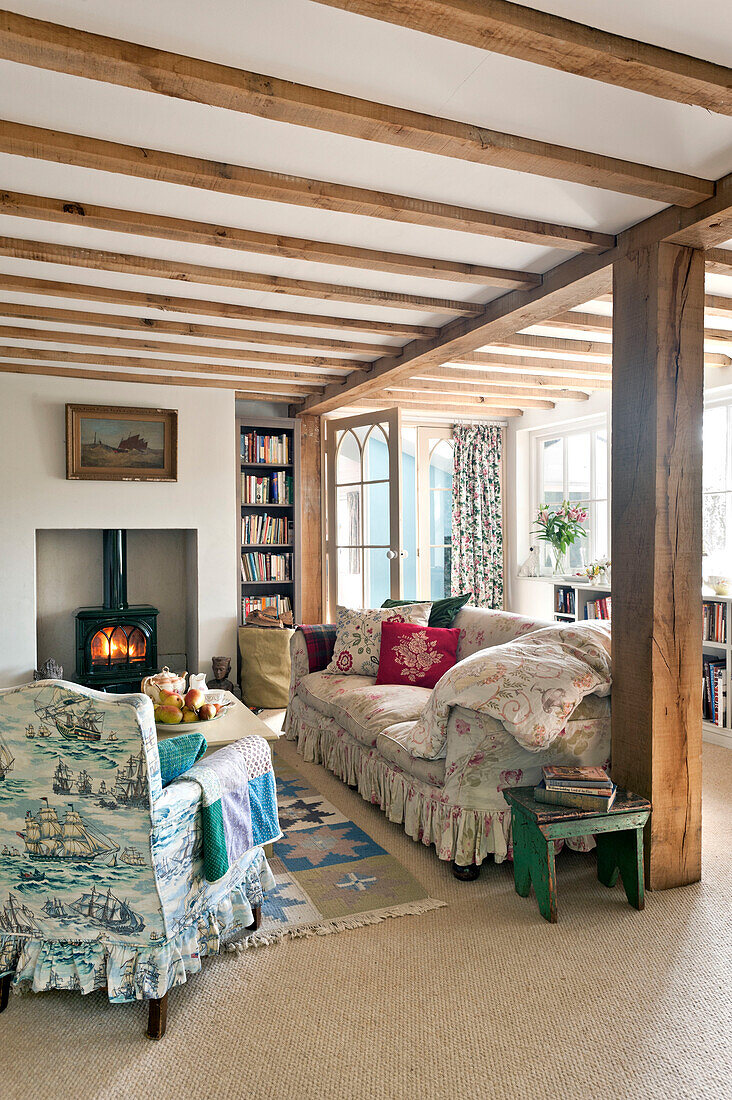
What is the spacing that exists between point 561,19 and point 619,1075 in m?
2.45

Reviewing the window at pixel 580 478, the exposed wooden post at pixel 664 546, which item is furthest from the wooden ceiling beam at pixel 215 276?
the window at pixel 580 478

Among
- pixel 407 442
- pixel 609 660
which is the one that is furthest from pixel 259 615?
pixel 609 660

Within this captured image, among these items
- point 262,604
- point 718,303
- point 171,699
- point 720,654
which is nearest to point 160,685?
point 171,699

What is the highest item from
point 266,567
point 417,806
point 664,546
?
point 664,546

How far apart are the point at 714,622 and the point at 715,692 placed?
426 mm

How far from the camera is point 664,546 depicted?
8.82 feet

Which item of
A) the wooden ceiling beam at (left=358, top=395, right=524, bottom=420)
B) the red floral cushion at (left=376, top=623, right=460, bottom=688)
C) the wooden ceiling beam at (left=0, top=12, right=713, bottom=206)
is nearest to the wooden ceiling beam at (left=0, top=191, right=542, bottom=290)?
the wooden ceiling beam at (left=0, top=12, right=713, bottom=206)

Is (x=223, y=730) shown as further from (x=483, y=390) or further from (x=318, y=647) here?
(x=483, y=390)

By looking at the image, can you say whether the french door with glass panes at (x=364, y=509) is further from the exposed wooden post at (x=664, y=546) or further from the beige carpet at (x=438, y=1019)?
the beige carpet at (x=438, y=1019)

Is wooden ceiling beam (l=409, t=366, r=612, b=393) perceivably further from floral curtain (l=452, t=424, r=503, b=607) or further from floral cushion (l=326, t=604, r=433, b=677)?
floral cushion (l=326, t=604, r=433, b=677)

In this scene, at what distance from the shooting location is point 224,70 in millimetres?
1837

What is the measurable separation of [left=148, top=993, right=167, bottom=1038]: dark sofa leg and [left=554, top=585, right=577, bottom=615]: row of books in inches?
183

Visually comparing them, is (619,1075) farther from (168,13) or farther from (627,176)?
(168,13)

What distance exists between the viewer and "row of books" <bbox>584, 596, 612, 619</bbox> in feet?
18.3
